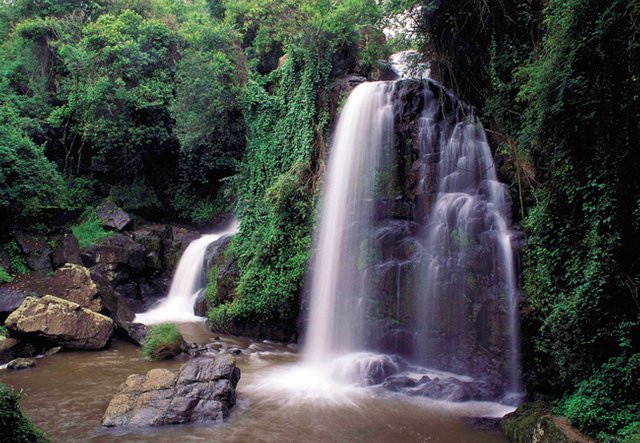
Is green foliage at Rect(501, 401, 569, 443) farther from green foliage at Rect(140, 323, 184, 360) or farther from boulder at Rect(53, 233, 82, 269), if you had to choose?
boulder at Rect(53, 233, 82, 269)

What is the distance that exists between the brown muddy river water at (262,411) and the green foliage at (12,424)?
7.26ft

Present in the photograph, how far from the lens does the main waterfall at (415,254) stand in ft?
29.5

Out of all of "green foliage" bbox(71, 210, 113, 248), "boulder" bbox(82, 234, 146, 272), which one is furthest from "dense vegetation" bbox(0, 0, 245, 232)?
"boulder" bbox(82, 234, 146, 272)

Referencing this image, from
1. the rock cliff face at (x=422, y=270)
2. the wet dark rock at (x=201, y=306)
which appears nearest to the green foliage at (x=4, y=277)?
the wet dark rock at (x=201, y=306)

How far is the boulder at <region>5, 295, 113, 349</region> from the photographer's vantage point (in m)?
10.4

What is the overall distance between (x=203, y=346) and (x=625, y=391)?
8897 mm

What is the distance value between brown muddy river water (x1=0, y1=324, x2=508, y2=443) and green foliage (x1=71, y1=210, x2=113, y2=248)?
7.53 meters

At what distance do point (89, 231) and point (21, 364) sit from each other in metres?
9.01

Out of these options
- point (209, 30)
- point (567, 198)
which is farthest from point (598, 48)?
point (209, 30)

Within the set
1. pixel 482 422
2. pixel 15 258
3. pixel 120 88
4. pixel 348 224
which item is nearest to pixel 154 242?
pixel 15 258

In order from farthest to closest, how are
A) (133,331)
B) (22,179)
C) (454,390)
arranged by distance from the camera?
(22,179) → (133,331) → (454,390)

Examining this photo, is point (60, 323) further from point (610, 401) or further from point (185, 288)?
point (610, 401)

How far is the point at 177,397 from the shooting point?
282 inches

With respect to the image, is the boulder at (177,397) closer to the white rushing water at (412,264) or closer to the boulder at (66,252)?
the white rushing water at (412,264)
